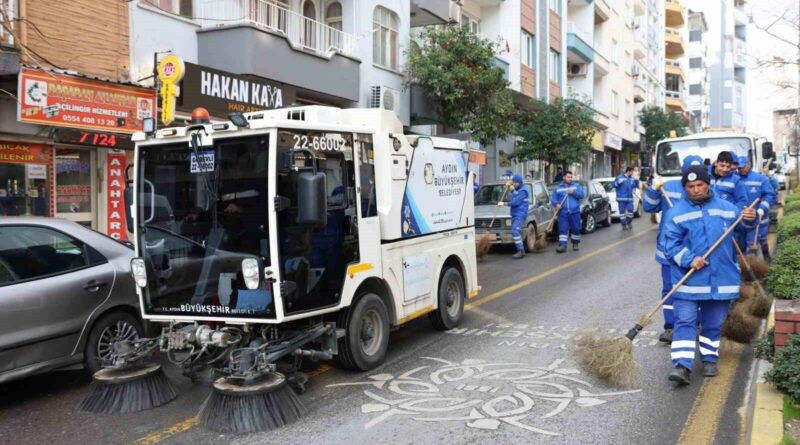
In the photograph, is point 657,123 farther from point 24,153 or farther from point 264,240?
point 264,240

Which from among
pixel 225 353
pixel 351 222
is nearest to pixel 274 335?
pixel 225 353

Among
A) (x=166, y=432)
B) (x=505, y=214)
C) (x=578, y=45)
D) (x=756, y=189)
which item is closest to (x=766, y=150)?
(x=505, y=214)

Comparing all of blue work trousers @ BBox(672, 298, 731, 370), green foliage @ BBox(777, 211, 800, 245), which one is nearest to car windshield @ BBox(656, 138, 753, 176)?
green foliage @ BBox(777, 211, 800, 245)

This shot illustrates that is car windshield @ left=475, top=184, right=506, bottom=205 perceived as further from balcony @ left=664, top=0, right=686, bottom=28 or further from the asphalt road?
balcony @ left=664, top=0, right=686, bottom=28

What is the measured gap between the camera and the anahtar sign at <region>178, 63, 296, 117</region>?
39.9ft

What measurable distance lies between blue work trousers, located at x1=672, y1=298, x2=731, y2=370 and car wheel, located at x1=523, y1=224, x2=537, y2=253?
949 cm

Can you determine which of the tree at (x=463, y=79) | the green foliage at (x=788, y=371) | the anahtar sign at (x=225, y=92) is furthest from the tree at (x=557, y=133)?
the green foliage at (x=788, y=371)

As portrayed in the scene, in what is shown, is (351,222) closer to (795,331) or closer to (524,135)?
(795,331)

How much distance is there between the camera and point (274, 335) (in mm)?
5430

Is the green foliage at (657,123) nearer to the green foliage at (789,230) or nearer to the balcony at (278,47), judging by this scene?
the balcony at (278,47)

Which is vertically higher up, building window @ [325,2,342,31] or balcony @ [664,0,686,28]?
balcony @ [664,0,686,28]

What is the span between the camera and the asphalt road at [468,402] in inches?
183

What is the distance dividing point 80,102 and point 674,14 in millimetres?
62768

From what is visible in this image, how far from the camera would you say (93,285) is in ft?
19.4
